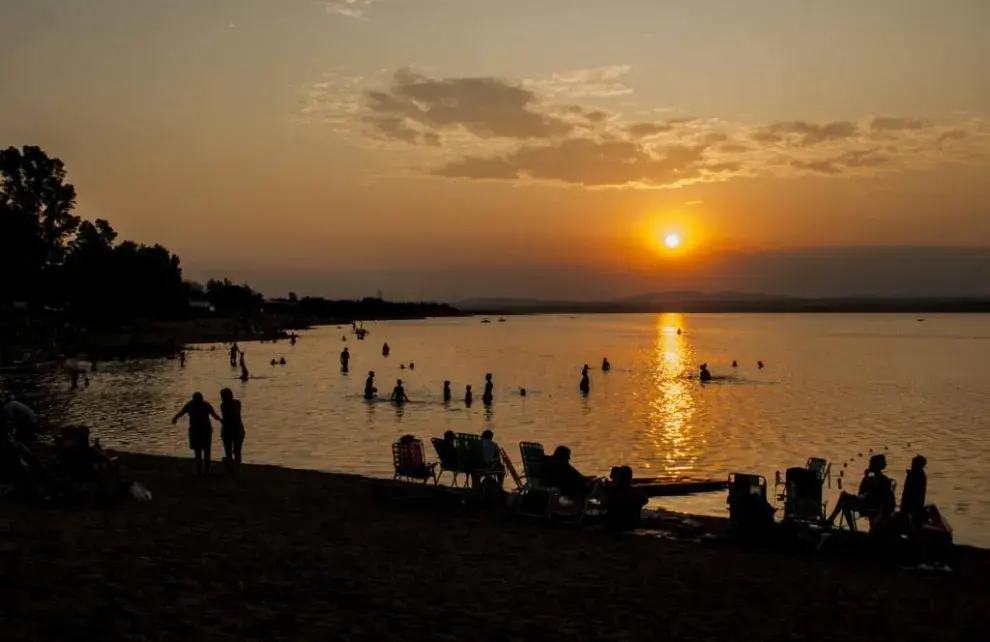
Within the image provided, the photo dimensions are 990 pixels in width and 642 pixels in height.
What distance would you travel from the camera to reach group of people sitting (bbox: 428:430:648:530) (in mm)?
13523

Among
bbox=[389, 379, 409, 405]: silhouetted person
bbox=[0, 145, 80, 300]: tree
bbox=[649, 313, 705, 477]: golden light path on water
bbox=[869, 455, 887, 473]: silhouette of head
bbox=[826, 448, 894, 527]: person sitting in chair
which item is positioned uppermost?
bbox=[0, 145, 80, 300]: tree

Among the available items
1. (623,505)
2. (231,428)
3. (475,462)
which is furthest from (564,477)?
(231,428)

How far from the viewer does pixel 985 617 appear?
30.8 feet

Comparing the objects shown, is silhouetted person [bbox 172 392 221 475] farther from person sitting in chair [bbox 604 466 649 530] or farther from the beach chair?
person sitting in chair [bbox 604 466 649 530]

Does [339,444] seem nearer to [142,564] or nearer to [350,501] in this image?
[350,501]

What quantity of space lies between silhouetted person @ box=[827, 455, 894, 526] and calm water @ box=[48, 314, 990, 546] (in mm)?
4493

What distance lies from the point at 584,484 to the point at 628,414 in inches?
1238

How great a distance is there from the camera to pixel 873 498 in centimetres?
1439

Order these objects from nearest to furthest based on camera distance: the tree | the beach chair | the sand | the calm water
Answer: the sand → the beach chair → the calm water → the tree

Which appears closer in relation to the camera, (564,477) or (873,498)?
(564,477)

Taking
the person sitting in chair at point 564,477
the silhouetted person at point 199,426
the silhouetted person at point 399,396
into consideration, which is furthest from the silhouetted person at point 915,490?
the silhouetted person at point 399,396

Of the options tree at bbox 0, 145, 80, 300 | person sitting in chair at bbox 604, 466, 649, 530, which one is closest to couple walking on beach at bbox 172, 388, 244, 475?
person sitting in chair at bbox 604, 466, 649, 530

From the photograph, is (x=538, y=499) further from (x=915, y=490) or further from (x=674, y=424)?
(x=674, y=424)

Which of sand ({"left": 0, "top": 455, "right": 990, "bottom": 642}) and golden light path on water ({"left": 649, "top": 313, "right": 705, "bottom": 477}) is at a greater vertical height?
sand ({"left": 0, "top": 455, "right": 990, "bottom": 642})
